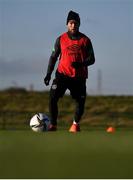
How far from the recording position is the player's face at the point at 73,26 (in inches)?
429

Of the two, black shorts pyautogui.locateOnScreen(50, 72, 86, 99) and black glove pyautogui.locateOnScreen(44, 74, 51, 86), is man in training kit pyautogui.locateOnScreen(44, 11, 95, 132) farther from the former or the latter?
black glove pyautogui.locateOnScreen(44, 74, 51, 86)

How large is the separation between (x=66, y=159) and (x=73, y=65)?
18.6ft

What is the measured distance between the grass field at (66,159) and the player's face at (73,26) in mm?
4327

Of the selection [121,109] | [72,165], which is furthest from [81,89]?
[121,109]

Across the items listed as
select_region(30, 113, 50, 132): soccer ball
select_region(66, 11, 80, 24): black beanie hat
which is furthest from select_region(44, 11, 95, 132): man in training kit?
select_region(30, 113, 50, 132): soccer ball

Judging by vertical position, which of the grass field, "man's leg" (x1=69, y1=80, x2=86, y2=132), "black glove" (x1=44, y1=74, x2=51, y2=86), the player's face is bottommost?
"man's leg" (x1=69, y1=80, x2=86, y2=132)

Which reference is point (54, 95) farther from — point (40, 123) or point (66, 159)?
point (66, 159)

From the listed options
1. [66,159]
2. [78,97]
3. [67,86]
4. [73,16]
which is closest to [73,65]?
[67,86]

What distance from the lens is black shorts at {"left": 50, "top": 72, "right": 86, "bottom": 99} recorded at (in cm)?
1091

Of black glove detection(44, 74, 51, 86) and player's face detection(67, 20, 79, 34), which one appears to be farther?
black glove detection(44, 74, 51, 86)

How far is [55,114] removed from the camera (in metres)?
11.0

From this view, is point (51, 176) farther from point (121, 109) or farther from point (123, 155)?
point (121, 109)

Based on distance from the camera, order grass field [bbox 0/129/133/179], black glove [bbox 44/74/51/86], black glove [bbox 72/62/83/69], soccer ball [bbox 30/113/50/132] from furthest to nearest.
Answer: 1. black glove [bbox 44/74/51/86]
2. soccer ball [bbox 30/113/50/132]
3. black glove [bbox 72/62/83/69]
4. grass field [bbox 0/129/133/179]

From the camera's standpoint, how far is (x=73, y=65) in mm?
10797
